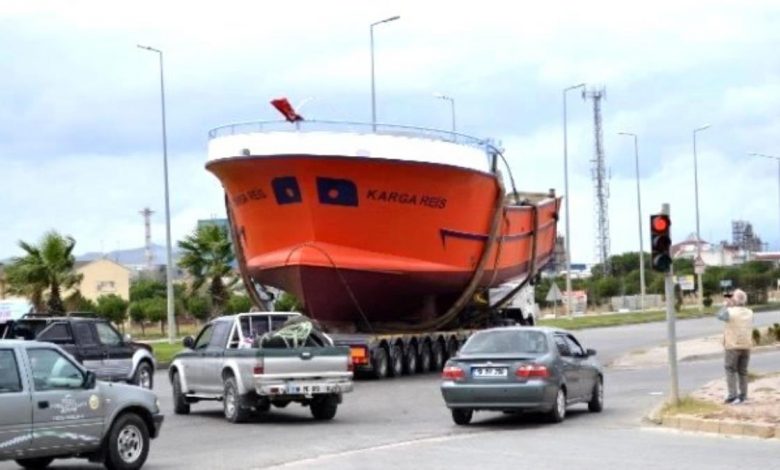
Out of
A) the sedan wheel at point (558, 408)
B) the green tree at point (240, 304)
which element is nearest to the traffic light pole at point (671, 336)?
the sedan wheel at point (558, 408)

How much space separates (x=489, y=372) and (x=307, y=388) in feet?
9.51

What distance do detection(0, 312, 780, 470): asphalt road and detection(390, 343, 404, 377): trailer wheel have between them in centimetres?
614

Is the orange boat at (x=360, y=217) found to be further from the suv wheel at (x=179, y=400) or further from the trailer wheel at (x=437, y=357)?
the suv wheel at (x=179, y=400)

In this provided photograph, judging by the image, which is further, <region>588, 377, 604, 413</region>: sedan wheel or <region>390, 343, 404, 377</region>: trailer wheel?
<region>390, 343, 404, 377</region>: trailer wheel

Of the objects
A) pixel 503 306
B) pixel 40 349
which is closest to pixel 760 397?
pixel 40 349

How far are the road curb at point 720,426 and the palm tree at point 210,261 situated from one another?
27702mm

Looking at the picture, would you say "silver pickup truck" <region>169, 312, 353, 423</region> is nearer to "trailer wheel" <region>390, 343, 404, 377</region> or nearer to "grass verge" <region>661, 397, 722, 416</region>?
"grass verge" <region>661, 397, 722, 416</region>

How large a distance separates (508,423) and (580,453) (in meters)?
4.38

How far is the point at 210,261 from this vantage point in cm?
4506

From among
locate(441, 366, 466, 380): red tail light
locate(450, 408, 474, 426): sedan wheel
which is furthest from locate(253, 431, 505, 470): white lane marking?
locate(450, 408, 474, 426): sedan wheel

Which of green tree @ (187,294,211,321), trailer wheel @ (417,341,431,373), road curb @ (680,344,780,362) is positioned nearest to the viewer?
trailer wheel @ (417,341,431,373)

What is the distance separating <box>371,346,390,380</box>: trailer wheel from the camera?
3038cm

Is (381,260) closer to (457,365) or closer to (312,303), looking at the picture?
(312,303)

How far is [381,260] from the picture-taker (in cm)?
3120
